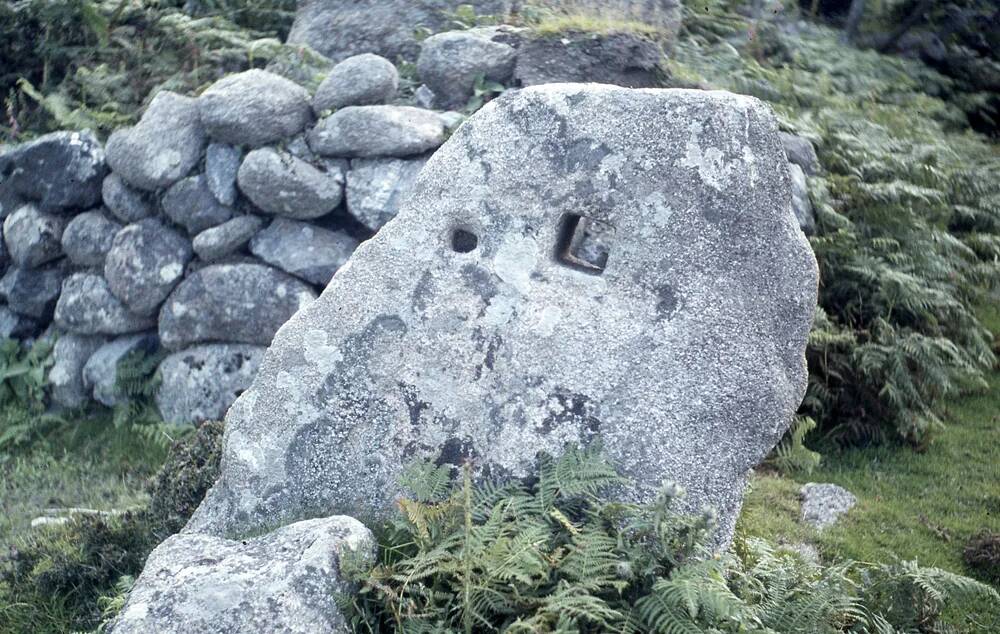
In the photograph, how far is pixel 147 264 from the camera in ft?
22.6

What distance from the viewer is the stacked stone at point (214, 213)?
6566 millimetres

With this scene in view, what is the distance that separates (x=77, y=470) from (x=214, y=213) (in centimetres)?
197

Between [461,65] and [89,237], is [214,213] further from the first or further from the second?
[461,65]

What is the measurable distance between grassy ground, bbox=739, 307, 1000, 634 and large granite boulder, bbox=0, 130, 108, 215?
531 cm

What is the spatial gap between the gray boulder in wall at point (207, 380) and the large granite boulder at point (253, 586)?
9.49ft

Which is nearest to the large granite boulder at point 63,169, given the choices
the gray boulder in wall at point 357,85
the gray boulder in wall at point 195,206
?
the gray boulder in wall at point 195,206

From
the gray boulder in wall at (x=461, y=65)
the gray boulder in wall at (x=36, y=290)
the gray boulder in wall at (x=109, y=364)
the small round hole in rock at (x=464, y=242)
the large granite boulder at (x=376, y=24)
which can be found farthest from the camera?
the large granite boulder at (x=376, y=24)

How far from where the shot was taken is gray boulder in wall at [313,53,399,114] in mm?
6777

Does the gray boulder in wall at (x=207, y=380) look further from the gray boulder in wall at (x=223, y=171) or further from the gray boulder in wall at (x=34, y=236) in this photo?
the gray boulder in wall at (x=34, y=236)

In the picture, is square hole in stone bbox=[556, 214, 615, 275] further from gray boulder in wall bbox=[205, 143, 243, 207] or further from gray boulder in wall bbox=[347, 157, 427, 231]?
gray boulder in wall bbox=[205, 143, 243, 207]

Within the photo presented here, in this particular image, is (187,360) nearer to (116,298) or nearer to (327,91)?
(116,298)

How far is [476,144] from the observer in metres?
4.21

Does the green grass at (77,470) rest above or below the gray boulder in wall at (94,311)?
below

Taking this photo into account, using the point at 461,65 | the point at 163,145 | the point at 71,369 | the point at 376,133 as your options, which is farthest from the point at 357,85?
the point at 71,369
